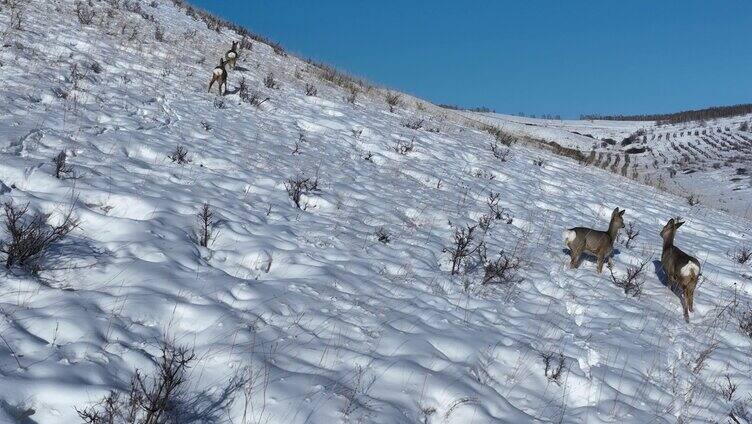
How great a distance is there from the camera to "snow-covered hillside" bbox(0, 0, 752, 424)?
329cm

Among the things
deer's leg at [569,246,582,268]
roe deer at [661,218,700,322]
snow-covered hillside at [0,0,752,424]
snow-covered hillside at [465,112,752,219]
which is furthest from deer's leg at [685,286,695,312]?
snow-covered hillside at [465,112,752,219]

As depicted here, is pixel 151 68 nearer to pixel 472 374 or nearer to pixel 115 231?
pixel 115 231

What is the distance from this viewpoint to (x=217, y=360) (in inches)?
133

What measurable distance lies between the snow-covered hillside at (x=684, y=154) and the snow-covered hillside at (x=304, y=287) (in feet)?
33.9

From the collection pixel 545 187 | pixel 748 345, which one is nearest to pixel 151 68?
pixel 545 187

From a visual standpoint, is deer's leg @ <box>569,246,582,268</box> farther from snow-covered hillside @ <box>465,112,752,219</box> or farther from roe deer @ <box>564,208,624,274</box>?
snow-covered hillside @ <box>465,112,752,219</box>

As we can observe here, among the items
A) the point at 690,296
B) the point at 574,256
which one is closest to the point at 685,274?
the point at 690,296

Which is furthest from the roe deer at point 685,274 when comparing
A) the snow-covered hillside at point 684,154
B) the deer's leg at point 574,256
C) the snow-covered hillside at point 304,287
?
the snow-covered hillside at point 684,154

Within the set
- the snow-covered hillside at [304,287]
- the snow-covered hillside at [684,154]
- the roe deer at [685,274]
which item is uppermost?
the snow-covered hillside at [684,154]

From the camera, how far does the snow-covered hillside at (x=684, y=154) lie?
65.9ft

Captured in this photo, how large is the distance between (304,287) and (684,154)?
31.0 m

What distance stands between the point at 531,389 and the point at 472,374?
18.4 inches

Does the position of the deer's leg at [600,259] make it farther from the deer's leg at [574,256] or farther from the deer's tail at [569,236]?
the deer's tail at [569,236]

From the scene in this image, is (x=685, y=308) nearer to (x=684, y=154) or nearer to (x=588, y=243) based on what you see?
(x=588, y=243)
